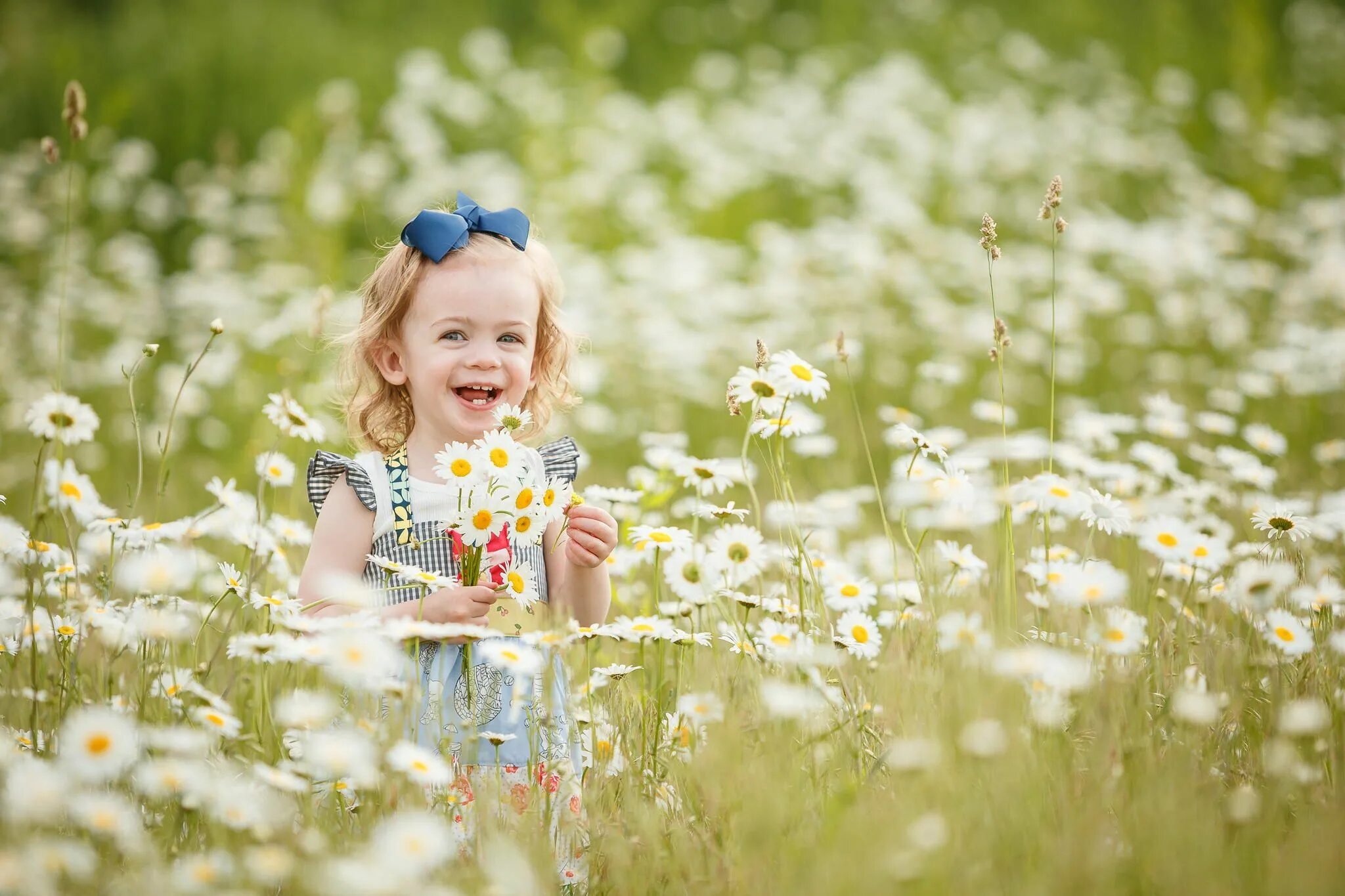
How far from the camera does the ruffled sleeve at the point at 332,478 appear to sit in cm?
209

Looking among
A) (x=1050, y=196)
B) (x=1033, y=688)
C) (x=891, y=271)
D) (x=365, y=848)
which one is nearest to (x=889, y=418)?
(x=1050, y=196)

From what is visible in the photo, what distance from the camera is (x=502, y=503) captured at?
5.96 feet

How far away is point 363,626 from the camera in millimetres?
1574

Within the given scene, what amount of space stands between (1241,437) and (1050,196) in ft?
9.84

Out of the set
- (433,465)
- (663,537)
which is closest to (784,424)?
(663,537)

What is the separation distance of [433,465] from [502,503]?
0.40 m

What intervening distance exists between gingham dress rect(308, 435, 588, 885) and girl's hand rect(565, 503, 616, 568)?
0.38 feet

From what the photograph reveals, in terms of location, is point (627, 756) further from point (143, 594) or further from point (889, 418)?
point (889, 418)

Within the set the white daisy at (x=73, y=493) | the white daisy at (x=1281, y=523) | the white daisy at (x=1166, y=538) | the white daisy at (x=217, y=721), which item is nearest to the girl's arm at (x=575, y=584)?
the white daisy at (x=217, y=721)

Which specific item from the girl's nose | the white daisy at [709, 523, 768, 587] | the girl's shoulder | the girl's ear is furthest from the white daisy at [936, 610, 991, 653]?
the girl's ear

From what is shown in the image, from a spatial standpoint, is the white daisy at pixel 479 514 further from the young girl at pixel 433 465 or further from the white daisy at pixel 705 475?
the white daisy at pixel 705 475

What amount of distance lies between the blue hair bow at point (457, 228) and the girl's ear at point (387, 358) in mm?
203

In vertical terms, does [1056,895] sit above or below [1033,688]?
below

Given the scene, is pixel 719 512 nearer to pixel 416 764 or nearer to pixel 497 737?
pixel 497 737
